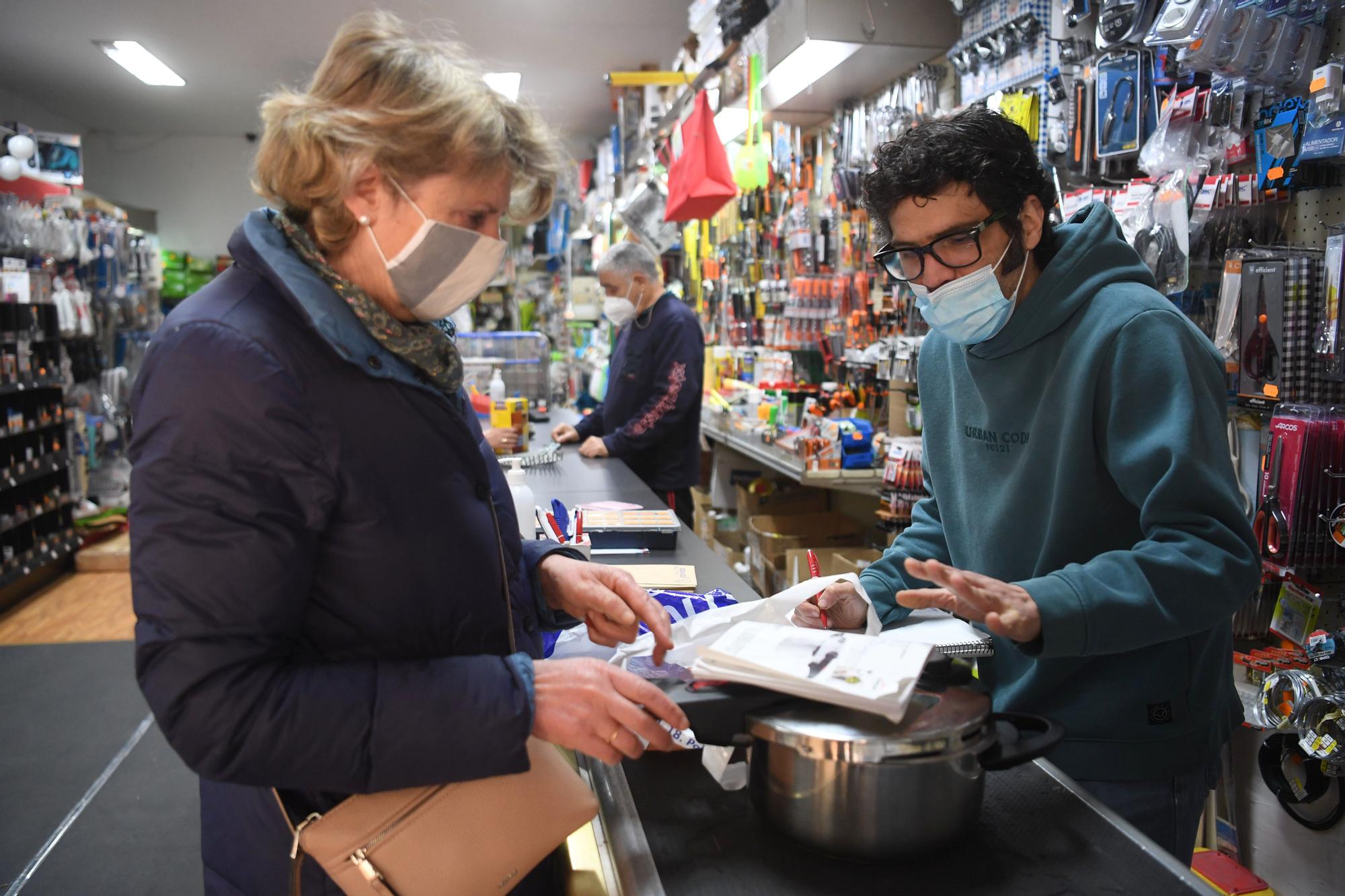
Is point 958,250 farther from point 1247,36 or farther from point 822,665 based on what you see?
point 1247,36

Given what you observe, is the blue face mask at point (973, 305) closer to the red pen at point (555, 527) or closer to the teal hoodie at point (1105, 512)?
the teal hoodie at point (1105, 512)

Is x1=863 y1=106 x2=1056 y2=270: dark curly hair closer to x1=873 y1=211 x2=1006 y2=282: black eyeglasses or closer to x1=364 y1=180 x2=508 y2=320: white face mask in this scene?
x1=873 y1=211 x2=1006 y2=282: black eyeglasses

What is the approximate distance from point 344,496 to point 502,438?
3.26 metres

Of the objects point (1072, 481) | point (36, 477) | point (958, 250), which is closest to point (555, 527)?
point (958, 250)

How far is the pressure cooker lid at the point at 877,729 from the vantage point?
985 millimetres

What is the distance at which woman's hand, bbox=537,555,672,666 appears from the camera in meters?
1.37

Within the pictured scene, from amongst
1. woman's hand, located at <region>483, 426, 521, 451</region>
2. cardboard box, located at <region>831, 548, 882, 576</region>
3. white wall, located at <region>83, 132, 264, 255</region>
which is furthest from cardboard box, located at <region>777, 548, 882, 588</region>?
white wall, located at <region>83, 132, 264, 255</region>

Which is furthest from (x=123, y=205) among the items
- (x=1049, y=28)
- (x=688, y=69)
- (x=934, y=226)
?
(x=934, y=226)

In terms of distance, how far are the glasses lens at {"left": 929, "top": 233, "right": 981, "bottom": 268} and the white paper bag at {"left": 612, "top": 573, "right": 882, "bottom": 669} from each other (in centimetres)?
57

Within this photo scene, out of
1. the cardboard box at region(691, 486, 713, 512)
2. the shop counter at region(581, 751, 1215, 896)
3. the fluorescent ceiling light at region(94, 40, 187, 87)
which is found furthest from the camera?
the fluorescent ceiling light at region(94, 40, 187, 87)

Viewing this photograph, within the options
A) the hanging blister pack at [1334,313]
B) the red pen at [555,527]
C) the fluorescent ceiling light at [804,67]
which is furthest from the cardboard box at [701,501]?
the hanging blister pack at [1334,313]

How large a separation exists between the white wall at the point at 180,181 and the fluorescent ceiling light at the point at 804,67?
382 inches

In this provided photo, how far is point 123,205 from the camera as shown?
39.2 ft

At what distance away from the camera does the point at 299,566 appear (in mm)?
985
